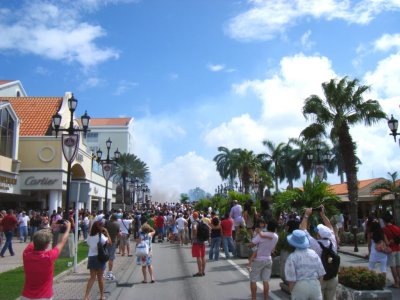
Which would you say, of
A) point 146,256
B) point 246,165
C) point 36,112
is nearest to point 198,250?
point 146,256

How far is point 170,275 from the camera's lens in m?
13.0

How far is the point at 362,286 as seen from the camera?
6820mm

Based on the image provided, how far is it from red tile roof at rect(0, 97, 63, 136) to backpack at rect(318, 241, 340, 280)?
102 feet

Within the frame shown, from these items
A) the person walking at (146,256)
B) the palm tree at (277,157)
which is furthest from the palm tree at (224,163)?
the person walking at (146,256)

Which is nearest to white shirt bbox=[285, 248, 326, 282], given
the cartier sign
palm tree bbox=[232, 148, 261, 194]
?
the cartier sign

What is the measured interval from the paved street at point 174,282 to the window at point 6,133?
48.7ft

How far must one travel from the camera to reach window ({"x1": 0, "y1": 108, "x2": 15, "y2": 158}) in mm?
29094

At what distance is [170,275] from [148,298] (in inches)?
137

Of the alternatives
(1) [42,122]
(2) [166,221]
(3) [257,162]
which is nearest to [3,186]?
(1) [42,122]

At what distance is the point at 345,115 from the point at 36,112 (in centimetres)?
2533

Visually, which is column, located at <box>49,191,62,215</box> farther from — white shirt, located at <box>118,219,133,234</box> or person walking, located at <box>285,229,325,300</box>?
person walking, located at <box>285,229,325,300</box>

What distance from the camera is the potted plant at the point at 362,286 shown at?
6652 millimetres

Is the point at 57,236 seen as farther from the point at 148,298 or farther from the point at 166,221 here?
the point at 166,221

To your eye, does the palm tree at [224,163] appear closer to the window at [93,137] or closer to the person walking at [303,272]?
the window at [93,137]
